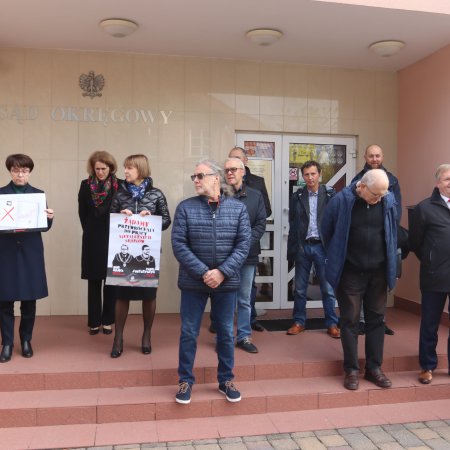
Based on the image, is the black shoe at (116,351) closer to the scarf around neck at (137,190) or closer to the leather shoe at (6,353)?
the leather shoe at (6,353)

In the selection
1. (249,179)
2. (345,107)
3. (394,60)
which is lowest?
(249,179)

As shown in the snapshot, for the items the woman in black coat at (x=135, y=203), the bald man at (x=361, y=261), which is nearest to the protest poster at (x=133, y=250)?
the woman in black coat at (x=135, y=203)

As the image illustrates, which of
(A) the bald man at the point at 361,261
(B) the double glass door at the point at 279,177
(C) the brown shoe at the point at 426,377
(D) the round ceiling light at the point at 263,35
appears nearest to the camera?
(A) the bald man at the point at 361,261

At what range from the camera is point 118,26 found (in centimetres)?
492

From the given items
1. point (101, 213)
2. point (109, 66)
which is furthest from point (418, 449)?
point (109, 66)

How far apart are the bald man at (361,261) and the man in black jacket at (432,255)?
1.09ft

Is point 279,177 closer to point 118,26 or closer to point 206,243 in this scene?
point 118,26

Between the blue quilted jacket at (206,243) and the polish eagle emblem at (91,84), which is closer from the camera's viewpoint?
the blue quilted jacket at (206,243)

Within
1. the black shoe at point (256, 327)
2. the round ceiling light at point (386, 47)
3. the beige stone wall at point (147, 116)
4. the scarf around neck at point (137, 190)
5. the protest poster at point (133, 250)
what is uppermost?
the round ceiling light at point (386, 47)

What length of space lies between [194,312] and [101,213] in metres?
1.64

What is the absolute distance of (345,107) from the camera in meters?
6.43

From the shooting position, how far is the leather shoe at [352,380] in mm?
4031

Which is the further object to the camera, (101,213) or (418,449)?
(101,213)

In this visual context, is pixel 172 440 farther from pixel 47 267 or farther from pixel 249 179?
pixel 47 267
